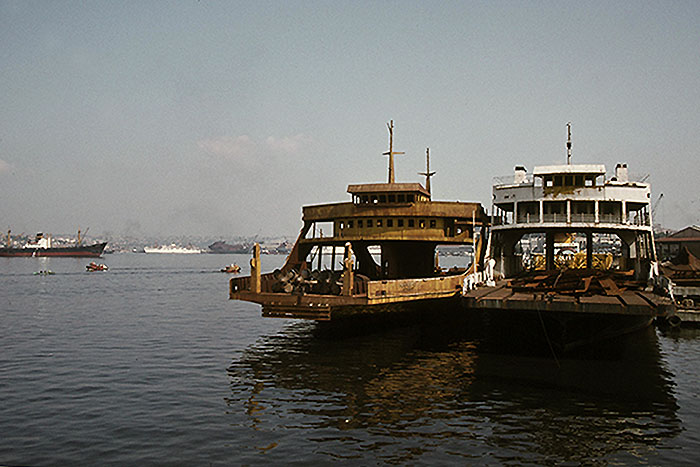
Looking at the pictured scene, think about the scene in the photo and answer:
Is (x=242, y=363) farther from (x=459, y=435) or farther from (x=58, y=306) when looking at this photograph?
(x=58, y=306)

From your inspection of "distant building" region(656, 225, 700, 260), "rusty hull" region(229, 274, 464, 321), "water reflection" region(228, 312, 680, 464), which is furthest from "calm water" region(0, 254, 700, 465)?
"distant building" region(656, 225, 700, 260)

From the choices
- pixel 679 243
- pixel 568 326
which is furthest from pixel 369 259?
pixel 679 243

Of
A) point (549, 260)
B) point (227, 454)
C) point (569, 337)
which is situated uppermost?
point (549, 260)

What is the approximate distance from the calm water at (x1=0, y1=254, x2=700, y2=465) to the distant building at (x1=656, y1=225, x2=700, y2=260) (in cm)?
5250

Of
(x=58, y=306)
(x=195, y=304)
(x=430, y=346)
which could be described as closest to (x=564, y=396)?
(x=430, y=346)

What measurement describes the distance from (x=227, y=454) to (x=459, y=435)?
5662 mm

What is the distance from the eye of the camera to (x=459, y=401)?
55.3ft

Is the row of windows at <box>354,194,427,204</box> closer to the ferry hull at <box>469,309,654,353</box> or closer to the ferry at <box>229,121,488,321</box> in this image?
the ferry at <box>229,121,488,321</box>

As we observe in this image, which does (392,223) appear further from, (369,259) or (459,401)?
(459,401)

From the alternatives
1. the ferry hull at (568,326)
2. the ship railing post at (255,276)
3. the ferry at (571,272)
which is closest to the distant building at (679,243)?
the ferry at (571,272)

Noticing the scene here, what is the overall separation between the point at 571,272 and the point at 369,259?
45.9 feet

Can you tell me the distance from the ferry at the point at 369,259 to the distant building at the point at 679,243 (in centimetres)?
5278

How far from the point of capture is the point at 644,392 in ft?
58.2

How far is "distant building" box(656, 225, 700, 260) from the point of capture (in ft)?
244
